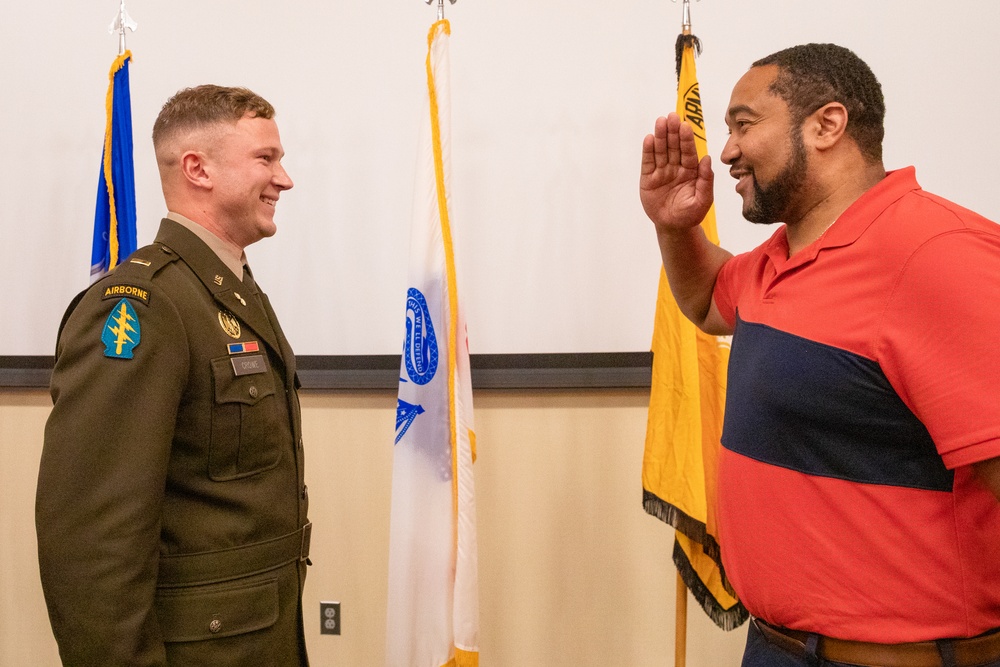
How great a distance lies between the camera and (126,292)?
1242 mm

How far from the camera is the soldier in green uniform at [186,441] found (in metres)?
1.16

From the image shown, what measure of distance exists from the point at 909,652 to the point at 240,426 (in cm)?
108

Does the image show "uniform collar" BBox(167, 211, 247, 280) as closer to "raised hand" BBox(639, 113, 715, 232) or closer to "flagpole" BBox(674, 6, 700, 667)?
"raised hand" BBox(639, 113, 715, 232)

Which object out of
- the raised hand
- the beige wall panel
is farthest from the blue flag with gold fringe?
the raised hand

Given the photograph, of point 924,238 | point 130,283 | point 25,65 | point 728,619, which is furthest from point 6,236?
point 924,238

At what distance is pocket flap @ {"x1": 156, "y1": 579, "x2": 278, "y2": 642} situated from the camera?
4.12ft

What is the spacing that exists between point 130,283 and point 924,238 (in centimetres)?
119

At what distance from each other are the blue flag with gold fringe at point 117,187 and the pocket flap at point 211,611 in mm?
1234

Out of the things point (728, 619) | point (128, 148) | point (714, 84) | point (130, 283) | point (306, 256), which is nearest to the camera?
point (130, 283)

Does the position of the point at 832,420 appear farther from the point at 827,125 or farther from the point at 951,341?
the point at 827,125

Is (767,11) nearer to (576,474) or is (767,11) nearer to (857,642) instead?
(576,474)

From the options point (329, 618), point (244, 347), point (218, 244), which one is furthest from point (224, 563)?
point (329, 618)

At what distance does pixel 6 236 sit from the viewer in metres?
2.63

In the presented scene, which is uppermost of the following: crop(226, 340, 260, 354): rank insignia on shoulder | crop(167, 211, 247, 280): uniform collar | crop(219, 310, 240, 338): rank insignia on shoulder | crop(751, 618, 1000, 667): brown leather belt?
crop(167, 211, 247, 280): uniform collar
